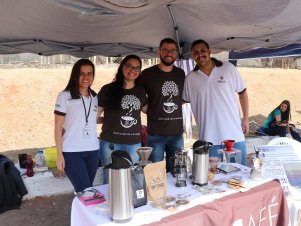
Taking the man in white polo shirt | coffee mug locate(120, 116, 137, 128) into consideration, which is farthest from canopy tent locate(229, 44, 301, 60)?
coffee mug locate(120, 116, 137, 128)

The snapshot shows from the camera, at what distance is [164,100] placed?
106 inches

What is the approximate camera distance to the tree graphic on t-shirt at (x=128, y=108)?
2473 millimetres

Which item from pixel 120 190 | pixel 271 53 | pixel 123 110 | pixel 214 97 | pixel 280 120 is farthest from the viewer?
pixel 280 120

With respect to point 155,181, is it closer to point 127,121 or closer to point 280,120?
point 127,121

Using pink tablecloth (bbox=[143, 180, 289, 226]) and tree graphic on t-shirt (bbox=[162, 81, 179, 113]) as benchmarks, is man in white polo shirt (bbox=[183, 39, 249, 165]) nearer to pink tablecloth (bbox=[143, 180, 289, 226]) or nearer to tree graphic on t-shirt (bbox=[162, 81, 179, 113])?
tree graphic on t-shirt (bbox=[162, 81, 179, 113])

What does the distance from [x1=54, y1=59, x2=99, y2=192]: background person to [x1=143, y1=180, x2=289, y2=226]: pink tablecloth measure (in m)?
1.09

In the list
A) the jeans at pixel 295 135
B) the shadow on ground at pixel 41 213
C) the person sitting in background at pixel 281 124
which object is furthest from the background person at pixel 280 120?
the shadow on ground at pixel 41 213

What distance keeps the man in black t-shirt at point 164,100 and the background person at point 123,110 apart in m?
0.20

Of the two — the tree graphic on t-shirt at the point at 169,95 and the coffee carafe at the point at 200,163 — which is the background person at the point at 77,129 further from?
the coffee carafe at the point at 200,163

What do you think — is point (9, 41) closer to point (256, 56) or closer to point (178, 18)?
point (178, 18)

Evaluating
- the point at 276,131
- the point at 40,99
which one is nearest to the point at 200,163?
the point at 276,131

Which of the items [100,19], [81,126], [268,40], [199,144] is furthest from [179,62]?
[199,144]

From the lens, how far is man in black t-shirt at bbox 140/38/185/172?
2686 mm

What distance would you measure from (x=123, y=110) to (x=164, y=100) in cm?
44
